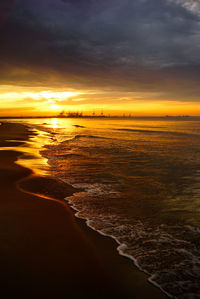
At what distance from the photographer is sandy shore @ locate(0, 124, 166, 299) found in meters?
3.64

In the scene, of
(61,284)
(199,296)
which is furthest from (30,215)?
(199,296)

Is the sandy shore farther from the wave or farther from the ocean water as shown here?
the ocean water

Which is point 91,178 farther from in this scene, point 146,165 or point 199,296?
point 199,296

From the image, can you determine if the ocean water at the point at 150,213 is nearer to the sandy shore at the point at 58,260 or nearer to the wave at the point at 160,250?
the wave at the point at 160,250

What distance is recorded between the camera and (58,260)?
171 inches

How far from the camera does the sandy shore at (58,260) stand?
3.64m

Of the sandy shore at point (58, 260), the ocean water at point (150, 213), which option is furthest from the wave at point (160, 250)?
the sandy shore at point (58, 260)

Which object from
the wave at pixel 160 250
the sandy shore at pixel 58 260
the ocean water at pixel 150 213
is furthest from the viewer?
the ocean water at pixel 150 213

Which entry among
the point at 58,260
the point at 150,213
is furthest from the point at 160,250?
the point at 58,260

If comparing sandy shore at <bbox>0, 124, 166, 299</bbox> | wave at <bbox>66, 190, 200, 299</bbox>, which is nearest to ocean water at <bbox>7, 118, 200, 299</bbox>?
wave at <bbox>66, 190, 200, 299</bbox>

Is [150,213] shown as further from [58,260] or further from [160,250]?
[58,260]

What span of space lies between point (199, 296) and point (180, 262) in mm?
855

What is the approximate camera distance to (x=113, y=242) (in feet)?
17.2

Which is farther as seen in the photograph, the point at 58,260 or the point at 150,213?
the point at 150,213
